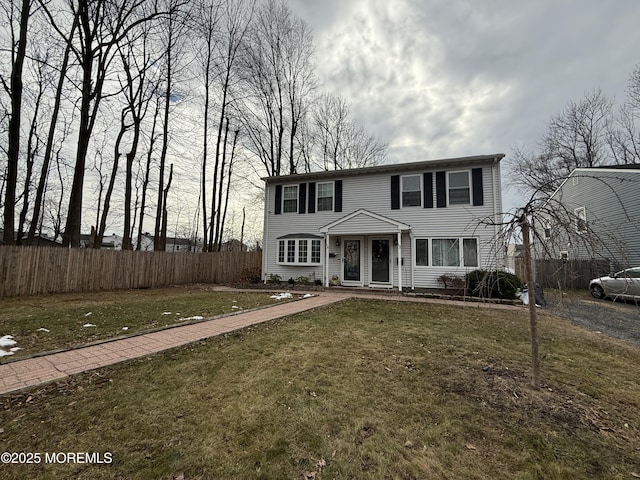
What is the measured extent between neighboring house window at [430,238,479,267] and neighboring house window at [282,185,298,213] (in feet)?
21.8

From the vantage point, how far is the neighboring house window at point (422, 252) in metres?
11.8

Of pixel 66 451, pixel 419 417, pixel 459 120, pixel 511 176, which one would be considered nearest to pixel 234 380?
pixel 66 451

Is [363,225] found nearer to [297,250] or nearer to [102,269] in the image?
[297,250]

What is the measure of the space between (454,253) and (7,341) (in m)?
12.4

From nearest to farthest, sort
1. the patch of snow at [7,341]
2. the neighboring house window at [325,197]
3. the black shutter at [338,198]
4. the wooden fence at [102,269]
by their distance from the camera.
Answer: the patch of snow at [7,341] < the wooden fence at [102,269] < the black shutter at [338,198] < the neighboring house window at [325,197]

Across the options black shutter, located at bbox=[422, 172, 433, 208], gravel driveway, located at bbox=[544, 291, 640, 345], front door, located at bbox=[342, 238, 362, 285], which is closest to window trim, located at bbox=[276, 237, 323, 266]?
front door, located at bbox=[342, 238, 362, 285]

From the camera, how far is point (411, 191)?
12.3 m

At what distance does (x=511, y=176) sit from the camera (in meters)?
24.3

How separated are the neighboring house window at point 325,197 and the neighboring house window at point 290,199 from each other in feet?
3.95

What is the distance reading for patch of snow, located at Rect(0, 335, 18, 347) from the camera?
4321 mm

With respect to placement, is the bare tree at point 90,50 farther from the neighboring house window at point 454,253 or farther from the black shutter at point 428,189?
the neighboring house window at point 454,253

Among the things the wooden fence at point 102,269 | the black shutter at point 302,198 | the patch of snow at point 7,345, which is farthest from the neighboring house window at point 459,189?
the patch of snow at point 7,345

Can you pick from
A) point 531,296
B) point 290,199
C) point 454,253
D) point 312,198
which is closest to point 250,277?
point 290,199

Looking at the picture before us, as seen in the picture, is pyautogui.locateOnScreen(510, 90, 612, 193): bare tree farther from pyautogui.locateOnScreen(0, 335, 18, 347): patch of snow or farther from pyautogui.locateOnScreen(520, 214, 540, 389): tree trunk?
pyautogui.locateOnScreen(0, 335, 18, 347): patch of snow
